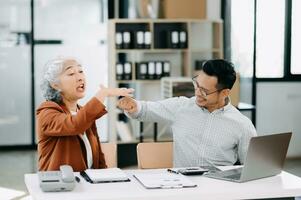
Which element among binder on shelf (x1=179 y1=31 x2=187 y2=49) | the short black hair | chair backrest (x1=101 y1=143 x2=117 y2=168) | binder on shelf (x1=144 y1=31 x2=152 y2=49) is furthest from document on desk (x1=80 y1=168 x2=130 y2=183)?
binder on shelf (x1=179 y1=31 x2=187 y2=49)

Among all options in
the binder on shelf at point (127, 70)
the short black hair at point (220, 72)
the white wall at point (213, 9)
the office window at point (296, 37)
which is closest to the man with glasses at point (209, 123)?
the short black hair at point (220, 72)

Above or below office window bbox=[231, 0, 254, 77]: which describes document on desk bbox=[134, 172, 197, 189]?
below

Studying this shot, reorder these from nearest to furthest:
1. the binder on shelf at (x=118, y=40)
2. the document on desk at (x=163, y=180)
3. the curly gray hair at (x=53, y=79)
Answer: the document on desk at (x=163, y=180)
the curly gray hair at (x=53, y=79)
the binder on shelf at (x=118, y=40)

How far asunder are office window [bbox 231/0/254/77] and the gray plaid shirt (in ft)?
13.8

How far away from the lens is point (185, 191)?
2697mm

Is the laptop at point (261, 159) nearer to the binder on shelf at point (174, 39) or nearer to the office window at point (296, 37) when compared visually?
the binder on shelf at point (174, 39)

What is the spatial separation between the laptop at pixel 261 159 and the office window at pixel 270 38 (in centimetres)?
468

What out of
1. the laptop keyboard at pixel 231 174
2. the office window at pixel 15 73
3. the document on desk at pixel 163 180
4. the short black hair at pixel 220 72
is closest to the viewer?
the document on desk at pixel 163 180

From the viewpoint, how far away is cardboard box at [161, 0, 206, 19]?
6891 mm

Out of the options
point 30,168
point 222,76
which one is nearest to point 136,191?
point 222,76

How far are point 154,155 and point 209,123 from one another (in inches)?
14.8

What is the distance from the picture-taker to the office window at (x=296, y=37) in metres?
7.64

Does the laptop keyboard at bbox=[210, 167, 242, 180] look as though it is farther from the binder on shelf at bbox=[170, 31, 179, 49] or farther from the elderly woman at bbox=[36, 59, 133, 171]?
the binder on shelf at bbox=[170, 31, 179, 49]

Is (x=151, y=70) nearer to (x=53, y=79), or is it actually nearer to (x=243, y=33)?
(x=243, y=33)
